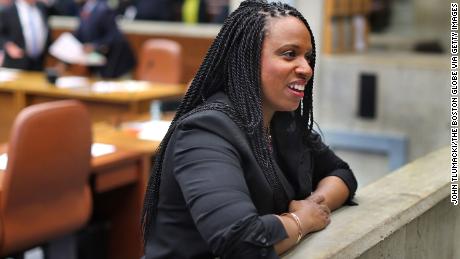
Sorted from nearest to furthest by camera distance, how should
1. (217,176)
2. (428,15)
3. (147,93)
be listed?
(217,176) < (147,93) < (428,15)

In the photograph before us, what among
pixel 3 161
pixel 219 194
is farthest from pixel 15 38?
pixel 219 194

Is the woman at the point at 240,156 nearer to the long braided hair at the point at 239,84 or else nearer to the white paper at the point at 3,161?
the long braided hair at the point at 239,84

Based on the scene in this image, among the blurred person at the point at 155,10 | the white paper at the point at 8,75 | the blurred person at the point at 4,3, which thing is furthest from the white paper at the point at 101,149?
the blurred person at the point at 155,10

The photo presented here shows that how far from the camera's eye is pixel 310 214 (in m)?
2.04

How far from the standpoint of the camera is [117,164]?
4180 mm

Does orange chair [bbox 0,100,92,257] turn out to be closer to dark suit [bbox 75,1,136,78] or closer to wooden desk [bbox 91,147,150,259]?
wooden desk [bbox 91,147,150,259]

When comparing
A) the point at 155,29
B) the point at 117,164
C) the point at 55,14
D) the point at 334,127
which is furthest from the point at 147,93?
the point at 55,14

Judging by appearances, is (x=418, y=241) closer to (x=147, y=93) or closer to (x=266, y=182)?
(x=266, y=182)

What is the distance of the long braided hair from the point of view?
197 centimetres

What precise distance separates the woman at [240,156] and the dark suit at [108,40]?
5.92 metres

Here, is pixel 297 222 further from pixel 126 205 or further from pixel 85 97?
pixel 85 97

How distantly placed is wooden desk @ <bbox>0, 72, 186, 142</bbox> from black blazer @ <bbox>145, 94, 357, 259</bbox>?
3.98 m

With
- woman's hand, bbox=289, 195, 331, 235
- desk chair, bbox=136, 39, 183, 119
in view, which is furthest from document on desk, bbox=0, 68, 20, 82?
woman's hand, bbox=289, 195, 331, 235

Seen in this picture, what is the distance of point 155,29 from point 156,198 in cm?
713
